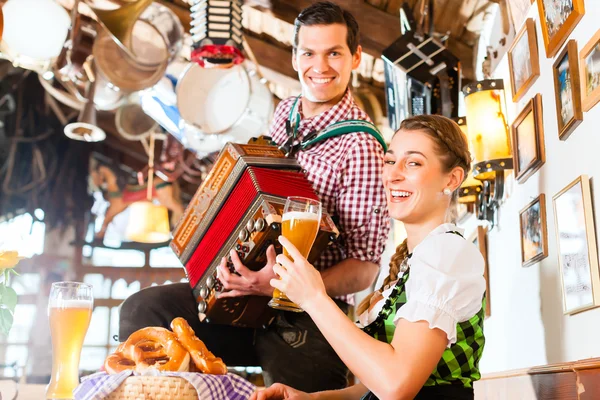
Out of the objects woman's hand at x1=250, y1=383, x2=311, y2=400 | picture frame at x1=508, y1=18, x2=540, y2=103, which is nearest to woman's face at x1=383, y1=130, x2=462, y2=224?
woman's hand at x1=250, y1=383, x2=311, y2=400

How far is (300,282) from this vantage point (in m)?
1.56

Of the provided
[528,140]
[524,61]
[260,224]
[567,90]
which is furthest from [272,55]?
[260,224]

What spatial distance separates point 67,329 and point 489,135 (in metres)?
2.05

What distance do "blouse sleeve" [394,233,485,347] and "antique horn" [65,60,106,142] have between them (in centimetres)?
455

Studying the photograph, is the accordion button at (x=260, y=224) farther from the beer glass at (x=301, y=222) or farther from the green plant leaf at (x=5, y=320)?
the green plant leaf at (x=5, y=320)

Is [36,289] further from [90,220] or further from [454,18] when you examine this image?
[454,18]

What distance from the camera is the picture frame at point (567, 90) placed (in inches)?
88.7

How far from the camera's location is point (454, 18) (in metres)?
4.41

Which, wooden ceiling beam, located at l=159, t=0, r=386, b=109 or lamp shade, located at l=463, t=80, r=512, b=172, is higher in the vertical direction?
wooden ceiling beam, located at l=159, t=0, r=386, b=109

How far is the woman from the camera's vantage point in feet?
4.80

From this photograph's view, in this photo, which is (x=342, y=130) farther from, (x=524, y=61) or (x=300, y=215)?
(x=524, y=61)

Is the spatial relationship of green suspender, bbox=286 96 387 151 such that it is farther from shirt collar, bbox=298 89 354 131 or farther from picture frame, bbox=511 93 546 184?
picture frame, bbox=511 93 546 184

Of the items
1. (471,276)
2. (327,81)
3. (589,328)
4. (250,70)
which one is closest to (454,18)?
(250,70)

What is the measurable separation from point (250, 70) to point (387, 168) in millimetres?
3282
